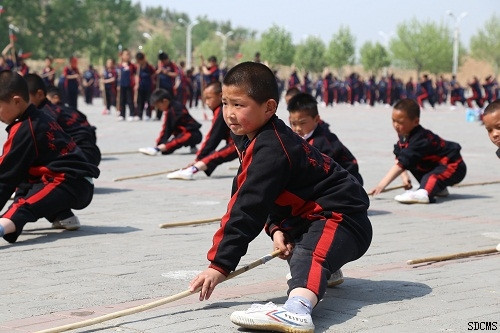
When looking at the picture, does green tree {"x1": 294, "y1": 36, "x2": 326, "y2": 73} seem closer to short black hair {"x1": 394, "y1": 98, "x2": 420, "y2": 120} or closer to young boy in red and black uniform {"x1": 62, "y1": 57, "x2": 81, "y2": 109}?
young boy in red and black uniform {"x1": 62, "y1": 57, "x2": 81, "y2": 109}

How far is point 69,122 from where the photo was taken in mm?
10438

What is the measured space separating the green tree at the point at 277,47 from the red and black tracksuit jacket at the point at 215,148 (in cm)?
9089

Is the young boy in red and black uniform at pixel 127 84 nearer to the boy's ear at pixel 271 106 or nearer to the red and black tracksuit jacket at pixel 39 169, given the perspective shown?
the red and black tracksuit jacket at pixel 39 169

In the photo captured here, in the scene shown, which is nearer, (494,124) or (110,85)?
(494,124)

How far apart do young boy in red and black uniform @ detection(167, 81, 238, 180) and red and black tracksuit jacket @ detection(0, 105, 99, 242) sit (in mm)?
4200

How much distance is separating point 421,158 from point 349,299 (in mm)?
5431

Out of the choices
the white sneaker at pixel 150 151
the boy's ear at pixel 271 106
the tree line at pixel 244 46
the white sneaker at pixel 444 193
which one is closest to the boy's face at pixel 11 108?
the boy's ear at pixel 271 106

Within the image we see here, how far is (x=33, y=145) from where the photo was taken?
24.2ft

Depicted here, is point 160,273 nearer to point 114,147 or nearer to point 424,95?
point 114,147

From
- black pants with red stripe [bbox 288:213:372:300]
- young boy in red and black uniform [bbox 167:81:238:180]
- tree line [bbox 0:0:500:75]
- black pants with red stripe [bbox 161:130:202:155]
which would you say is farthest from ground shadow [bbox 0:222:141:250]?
tree line [bbox 0:0:500:75]

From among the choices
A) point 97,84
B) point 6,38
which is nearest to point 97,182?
point 97,84

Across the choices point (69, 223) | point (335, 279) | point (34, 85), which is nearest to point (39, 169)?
point (69, 223)

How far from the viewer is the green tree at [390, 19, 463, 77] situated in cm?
10562

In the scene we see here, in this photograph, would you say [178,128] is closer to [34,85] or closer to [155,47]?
[34,85]
